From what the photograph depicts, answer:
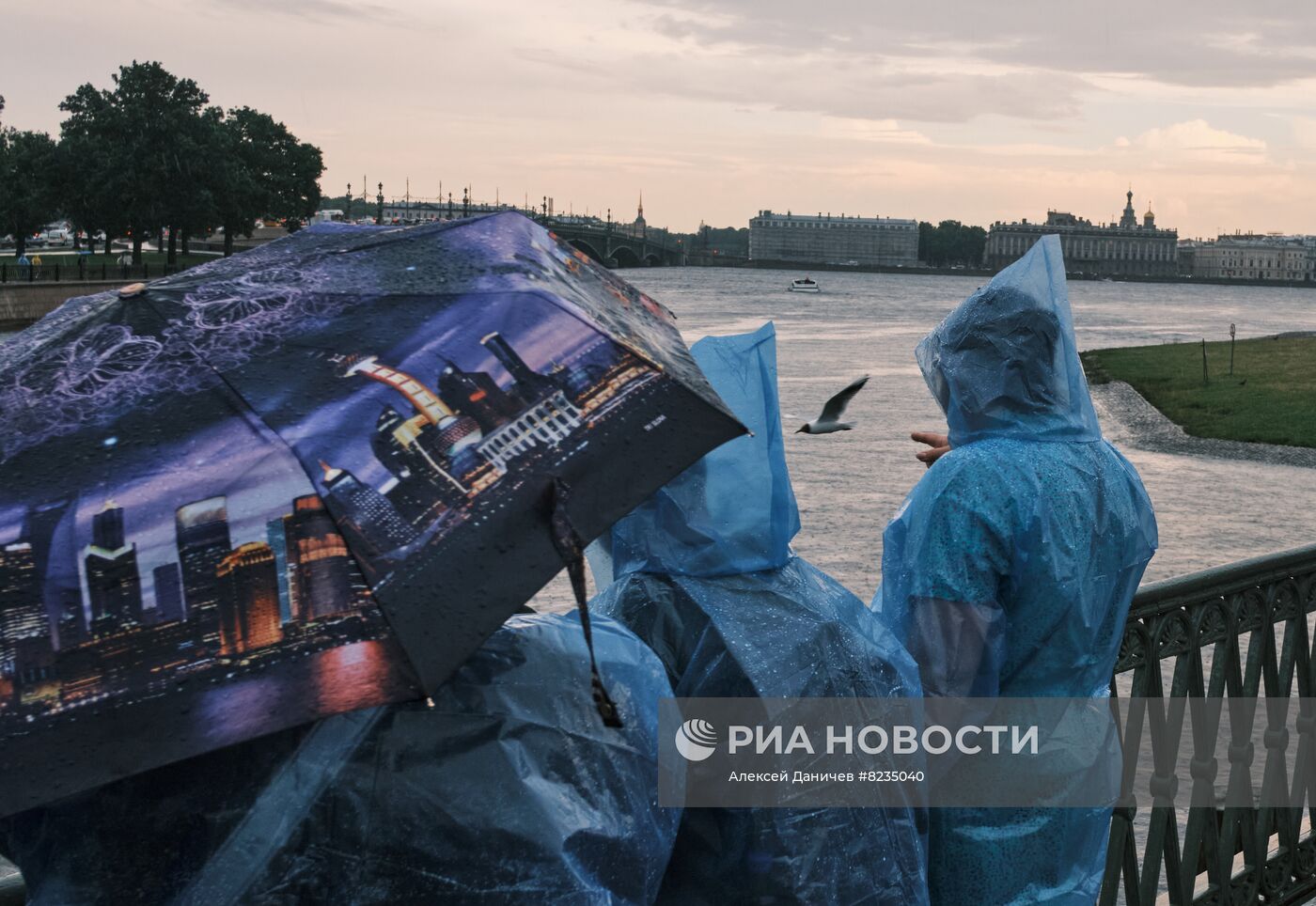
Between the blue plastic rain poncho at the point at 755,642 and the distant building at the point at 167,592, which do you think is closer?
the distant building at the point at 167,592

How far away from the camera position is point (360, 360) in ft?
5.06

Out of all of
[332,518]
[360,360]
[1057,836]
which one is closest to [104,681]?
[332,518]

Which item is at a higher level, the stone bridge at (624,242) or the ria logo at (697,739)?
the stone bridge at (624,242)

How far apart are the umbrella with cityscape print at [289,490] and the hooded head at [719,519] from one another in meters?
0.25

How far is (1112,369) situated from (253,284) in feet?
105

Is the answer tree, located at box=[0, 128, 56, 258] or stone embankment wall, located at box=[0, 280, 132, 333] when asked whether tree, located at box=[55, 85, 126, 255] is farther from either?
stone embankment wall, located at box=[0, 280, 132, 333]

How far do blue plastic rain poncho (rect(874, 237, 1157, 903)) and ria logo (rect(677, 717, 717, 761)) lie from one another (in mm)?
470

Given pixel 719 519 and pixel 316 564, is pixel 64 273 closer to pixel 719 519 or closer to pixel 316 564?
pixel 719 519

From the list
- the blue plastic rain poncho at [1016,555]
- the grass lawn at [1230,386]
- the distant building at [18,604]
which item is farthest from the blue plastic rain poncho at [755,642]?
the grass lawn at [1230,386]

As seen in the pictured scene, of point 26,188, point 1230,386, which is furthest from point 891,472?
point 26,188

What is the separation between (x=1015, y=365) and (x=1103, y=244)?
175m

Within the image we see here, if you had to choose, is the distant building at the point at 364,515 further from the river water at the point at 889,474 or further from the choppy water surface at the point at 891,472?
the river water at the point at 889,474

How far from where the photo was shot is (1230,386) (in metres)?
26.3

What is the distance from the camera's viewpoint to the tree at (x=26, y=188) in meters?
59.6
